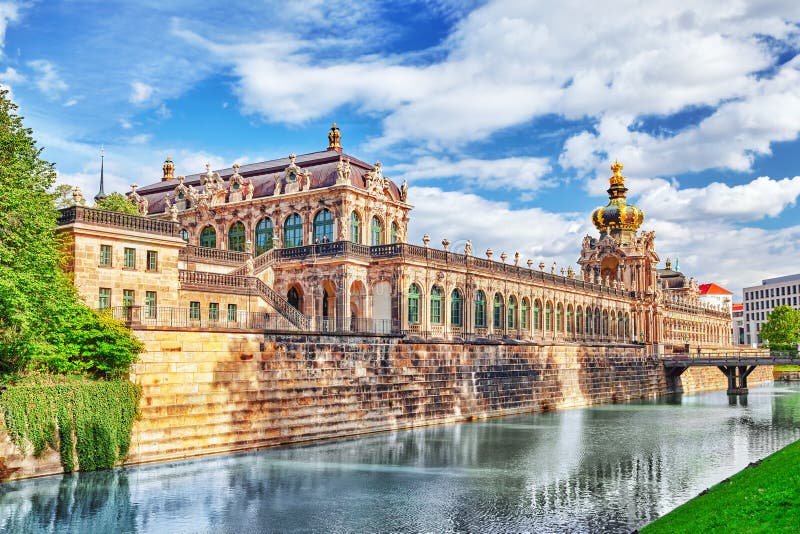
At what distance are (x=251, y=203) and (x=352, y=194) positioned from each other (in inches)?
378

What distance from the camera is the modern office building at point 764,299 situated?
7037 inches

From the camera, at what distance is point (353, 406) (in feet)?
149

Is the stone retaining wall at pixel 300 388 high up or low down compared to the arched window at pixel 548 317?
down

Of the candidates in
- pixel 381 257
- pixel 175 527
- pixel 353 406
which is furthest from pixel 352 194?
pixel 175 527

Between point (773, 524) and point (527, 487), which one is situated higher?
point (773, 524)

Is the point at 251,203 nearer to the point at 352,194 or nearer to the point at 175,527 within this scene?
the point at 352,194

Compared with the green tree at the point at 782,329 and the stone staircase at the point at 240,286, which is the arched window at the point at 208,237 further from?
the green tree at the point at 782,329

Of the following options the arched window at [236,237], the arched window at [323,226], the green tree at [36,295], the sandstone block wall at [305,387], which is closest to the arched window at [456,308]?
the sandstone block wall at [305,387]

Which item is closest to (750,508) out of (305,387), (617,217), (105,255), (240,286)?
(305,387)

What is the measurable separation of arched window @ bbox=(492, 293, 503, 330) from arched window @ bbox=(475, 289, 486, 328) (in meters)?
2.00

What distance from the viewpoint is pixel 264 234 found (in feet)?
220

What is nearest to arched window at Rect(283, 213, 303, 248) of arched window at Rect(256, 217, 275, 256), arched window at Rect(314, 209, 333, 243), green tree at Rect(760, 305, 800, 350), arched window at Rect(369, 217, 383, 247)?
arched window at Rect(256, 217, 275, 256)

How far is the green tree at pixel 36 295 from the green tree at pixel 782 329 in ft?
393

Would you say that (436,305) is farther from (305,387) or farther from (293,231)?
(305,387)
